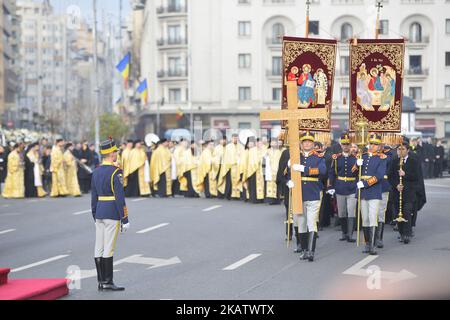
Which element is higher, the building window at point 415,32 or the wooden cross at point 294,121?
the building window at point 415,32

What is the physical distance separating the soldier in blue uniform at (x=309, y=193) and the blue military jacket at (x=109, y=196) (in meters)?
3.18

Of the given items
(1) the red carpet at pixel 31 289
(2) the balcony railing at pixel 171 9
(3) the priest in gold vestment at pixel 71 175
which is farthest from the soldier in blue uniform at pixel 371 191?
(2) the balcony railing at pixel 171 9

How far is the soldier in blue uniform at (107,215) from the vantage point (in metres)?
10.7

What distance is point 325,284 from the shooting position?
10883 mm

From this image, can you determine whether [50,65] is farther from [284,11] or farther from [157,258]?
[157,258]

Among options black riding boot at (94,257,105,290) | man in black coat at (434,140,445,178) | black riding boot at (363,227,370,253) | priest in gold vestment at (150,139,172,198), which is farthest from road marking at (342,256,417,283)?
man in black coat at (434,140,445,178)

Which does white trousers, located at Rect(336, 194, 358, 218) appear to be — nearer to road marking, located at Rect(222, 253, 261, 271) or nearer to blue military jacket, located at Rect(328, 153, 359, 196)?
blue military jacket, located at Rect(328, 153, 359, 196)

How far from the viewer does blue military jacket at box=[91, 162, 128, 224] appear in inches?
425

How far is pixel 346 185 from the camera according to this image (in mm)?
15266

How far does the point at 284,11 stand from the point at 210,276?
185ft

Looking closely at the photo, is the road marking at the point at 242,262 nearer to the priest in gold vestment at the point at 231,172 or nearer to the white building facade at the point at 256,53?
the priest in gold vestment at the point at 231,172

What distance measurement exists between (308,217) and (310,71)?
186 inches
